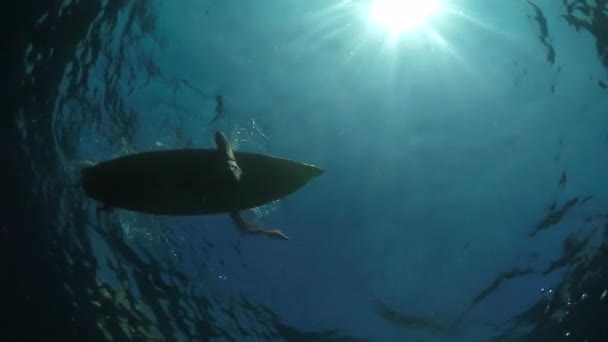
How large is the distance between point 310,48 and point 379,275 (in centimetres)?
728

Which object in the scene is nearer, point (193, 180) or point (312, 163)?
point (193, 180)

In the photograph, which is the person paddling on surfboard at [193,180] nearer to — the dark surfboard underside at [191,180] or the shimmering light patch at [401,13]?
the dark surfboard underside at [191,180]

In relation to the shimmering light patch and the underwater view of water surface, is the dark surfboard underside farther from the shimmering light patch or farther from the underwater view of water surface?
the shimmering light patch

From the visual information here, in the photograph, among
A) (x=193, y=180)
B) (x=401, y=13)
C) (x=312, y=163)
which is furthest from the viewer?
(x=312, y=163)

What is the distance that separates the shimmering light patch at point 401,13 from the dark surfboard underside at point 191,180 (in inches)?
178

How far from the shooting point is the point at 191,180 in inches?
252

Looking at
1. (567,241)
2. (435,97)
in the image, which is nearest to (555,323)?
(567,241)

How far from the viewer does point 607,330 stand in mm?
14594

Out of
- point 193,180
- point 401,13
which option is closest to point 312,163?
point 401,13

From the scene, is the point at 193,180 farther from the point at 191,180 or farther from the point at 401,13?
the point at 401,13

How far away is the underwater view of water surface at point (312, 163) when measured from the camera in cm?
907

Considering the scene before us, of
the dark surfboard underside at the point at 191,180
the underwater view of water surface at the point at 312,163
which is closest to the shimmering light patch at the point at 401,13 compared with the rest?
the underwater view of water surface at the point at 312,163

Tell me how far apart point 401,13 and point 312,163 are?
13.2ft

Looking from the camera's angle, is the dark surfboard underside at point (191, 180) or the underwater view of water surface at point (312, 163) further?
the underwater view of water surface at point (312, 163)
